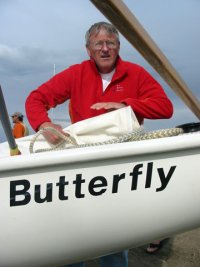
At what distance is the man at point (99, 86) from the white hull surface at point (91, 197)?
56 cm

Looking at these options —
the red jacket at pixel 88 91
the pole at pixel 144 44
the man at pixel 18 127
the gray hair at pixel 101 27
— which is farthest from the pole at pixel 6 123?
the man at pixel 18 127

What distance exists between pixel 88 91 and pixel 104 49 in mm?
231

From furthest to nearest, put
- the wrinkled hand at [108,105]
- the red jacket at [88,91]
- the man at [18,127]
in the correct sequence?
the man at [18,127] → the red jacket at [88,91] → the wrinkled hand at [108,105]

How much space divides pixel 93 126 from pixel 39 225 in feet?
1.95

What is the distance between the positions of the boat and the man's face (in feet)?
1.98

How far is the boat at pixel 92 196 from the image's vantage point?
1548mm

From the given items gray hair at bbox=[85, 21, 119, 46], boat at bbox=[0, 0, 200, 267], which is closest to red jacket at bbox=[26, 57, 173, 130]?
gray hair at bbox=[85, 21, 119, 46]

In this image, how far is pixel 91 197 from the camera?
1.61 meters

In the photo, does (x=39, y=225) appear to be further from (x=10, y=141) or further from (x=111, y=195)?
(x=10, y=141)

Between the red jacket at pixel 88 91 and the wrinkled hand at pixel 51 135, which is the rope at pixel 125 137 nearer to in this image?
the wrinkled hand at pixel 51 135

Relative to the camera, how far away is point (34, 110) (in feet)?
7.24

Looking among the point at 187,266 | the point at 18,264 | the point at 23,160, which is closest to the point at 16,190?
the point at 23,160

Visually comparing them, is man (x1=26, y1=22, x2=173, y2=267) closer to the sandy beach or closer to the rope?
the rope

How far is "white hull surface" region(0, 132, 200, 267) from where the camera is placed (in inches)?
60.9
